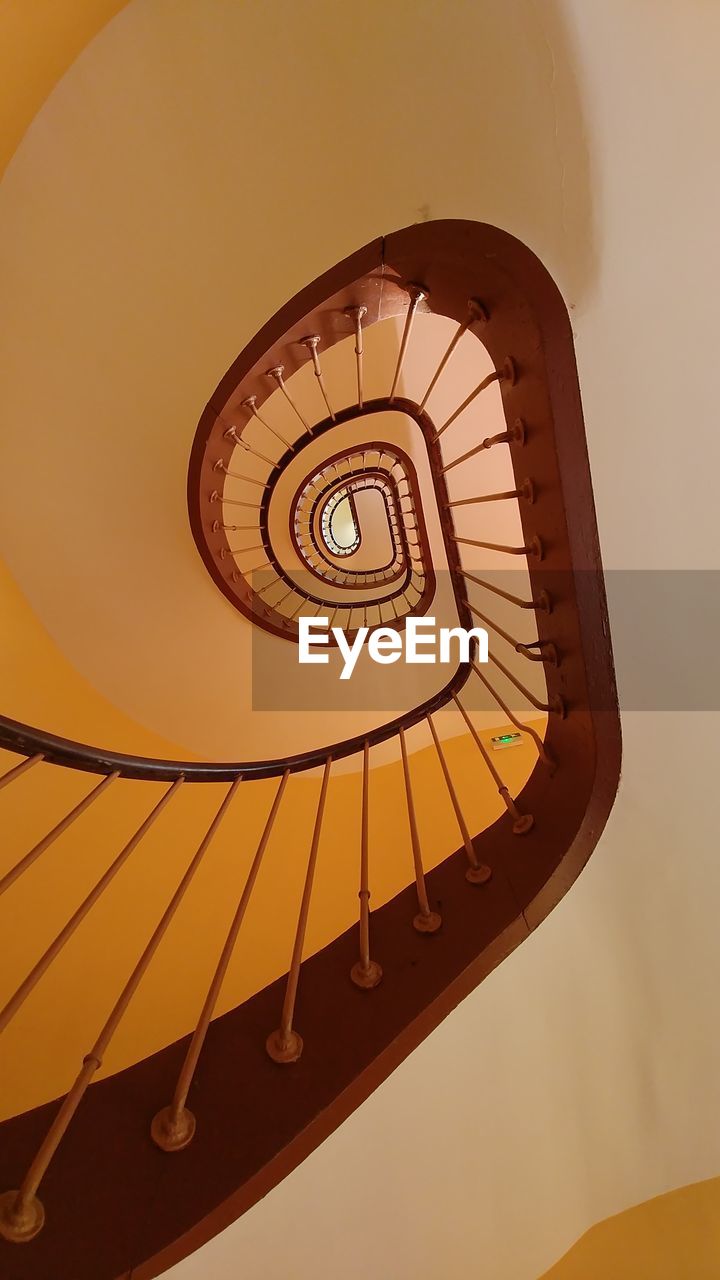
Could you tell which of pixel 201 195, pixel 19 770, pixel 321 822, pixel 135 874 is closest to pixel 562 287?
pixel 201 195

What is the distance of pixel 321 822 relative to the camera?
2814 millimetres

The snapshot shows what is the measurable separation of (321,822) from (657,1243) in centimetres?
178

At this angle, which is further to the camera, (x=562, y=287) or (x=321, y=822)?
(x=321, y=822)

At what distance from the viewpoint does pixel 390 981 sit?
5.27ft

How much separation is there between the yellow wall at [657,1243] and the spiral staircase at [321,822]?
43.9 inches

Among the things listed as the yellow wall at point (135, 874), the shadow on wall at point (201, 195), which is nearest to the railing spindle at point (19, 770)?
the shadow on wall at point (201, 195)

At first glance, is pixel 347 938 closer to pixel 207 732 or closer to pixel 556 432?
pixel 556 432

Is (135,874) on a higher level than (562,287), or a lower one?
lower

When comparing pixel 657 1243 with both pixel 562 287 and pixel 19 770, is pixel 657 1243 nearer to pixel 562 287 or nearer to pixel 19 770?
pixel 19 770

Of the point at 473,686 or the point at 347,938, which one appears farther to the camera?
the point at 473,686

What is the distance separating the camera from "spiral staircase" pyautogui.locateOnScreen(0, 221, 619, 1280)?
50.0 inches

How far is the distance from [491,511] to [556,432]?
8.22 ft

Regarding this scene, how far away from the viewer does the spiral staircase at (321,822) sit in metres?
1.27

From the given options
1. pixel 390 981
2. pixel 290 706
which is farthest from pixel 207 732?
pixel 390 981
